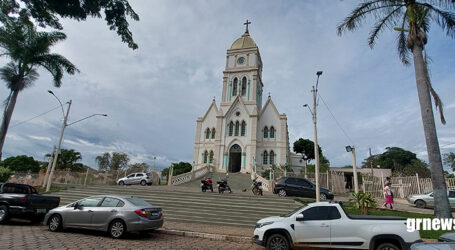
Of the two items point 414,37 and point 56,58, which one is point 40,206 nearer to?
point 56,58

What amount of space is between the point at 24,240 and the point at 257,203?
10144mm

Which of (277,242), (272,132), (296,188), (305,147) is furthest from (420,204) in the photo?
(305,147)

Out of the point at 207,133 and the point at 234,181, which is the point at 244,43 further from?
the point at 234,181

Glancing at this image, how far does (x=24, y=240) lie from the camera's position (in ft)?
23.1

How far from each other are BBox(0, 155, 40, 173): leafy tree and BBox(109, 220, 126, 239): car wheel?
53.0 meters

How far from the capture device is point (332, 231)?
6.54 metres

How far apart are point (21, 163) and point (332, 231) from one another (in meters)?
61.1

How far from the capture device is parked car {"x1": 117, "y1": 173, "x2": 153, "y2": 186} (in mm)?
24562

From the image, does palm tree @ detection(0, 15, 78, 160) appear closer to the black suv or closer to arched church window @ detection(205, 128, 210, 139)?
the black suv

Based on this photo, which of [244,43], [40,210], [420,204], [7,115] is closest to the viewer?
[40,210]

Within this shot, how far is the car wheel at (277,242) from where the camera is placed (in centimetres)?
679

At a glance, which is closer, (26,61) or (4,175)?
(26,61)

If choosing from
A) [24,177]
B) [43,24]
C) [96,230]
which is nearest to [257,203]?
[96,230]

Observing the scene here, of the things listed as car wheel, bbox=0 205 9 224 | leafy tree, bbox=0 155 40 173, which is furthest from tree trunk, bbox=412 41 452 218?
leafy tree, bbox=0 155 40 173
